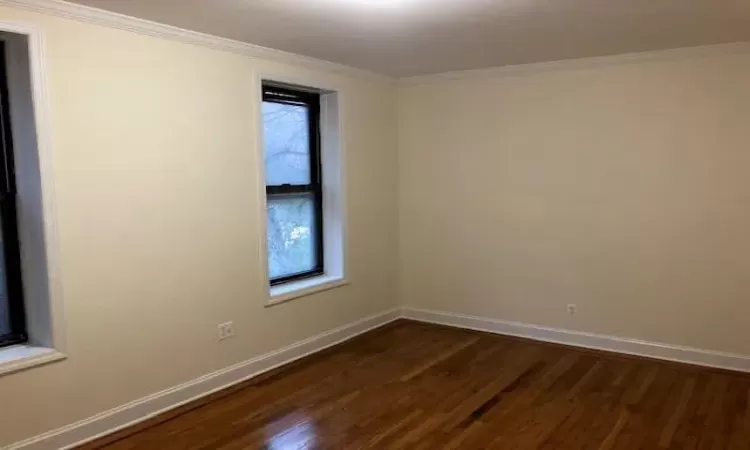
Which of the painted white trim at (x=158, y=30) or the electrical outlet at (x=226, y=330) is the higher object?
the painted white trim at (x=158, y=30)

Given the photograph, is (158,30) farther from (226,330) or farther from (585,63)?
(585,63)

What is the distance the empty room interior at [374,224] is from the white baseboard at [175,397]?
0.05 feet

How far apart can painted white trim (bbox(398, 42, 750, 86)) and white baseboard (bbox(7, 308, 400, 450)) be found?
2.28 meters

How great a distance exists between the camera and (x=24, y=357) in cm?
302

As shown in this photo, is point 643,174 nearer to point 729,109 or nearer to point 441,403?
point 729,109

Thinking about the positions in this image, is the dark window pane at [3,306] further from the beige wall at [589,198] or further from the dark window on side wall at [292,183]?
the beige wall at [589,198]

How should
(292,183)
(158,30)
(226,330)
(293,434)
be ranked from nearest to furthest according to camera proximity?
(293,434)
(158,30)
(226,330)
(292,183)

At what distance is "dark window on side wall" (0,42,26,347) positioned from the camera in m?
3.10

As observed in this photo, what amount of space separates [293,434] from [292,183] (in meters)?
2.16

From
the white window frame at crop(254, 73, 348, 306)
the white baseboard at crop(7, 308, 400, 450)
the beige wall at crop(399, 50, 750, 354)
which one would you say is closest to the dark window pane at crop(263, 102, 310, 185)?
the white window frame at crop(254, 73, 348, 306)

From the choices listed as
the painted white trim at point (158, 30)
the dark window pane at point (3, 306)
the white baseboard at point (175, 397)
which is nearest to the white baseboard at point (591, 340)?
the white baseboard at point (175, 397)

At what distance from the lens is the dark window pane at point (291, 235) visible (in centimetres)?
476

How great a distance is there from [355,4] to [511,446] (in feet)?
7.99

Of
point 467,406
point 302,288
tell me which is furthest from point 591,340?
point 302,288
